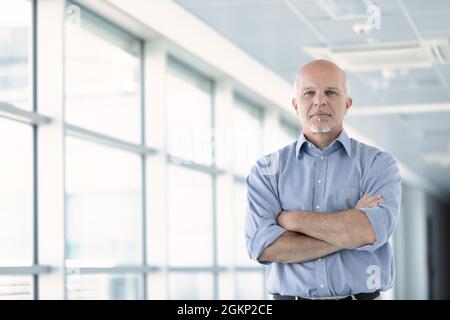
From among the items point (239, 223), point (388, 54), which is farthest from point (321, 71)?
point (239, 223)

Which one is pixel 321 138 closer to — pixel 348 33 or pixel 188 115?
pixel 348 33

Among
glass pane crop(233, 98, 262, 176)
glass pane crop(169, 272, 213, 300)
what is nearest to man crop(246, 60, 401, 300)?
glass pane crop(169, 272, 213, 300)

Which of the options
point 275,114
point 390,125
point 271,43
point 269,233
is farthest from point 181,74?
point 269,233

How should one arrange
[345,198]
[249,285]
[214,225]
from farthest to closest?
[249,285], [214,225], [345,198]

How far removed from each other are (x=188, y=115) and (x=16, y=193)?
284cm

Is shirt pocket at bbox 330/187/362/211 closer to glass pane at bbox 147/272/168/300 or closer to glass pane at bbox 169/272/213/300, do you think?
glass pane at bbox 147/272/168/300

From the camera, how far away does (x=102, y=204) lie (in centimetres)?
637

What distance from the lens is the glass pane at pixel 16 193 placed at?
4973mm

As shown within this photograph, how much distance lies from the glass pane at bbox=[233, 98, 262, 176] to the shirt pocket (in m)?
6.48

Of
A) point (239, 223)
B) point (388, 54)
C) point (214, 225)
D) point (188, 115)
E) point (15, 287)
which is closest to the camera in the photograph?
point (15, 287)

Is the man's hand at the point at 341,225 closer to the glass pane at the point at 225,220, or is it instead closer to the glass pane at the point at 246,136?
the glass pane at the point at 225,220

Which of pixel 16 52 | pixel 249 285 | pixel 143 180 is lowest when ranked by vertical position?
pixel 249 285

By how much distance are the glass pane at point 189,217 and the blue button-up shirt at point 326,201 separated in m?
5.12

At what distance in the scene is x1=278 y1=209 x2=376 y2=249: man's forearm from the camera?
7.15 feet
